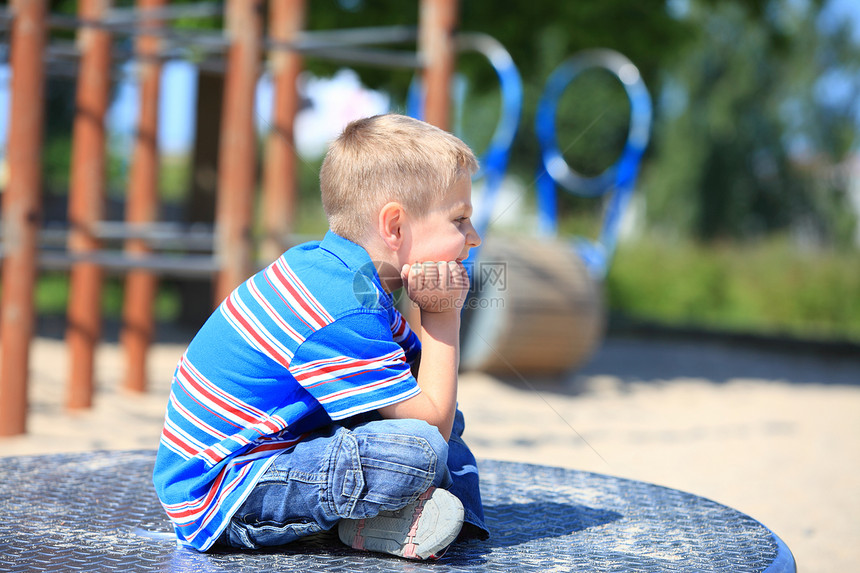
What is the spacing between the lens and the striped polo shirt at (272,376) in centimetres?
126

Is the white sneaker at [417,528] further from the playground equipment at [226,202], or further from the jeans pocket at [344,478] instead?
the playground equipment at [226,202]

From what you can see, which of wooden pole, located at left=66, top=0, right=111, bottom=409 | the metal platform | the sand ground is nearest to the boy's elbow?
the metal platform

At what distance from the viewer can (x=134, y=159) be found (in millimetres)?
4945

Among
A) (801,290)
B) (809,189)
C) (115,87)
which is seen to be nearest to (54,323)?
(115,87)

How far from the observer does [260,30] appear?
405cm

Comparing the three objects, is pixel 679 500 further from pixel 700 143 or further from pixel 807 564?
pixel 700 143

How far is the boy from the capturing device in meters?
1.27

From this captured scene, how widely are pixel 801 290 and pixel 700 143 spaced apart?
10.3 metres

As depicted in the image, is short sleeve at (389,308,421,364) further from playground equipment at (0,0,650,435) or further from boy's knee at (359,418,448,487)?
playground equipment at (0,0,650,435)

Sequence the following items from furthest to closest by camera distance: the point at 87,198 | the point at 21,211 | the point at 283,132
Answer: the point at 283,132, the point at 87,198, the point at 21,211

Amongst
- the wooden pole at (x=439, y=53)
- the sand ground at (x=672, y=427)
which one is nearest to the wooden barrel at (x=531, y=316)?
the sand ground at (x=672, y=427)

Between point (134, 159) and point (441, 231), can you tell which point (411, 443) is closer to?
point (441, 231)

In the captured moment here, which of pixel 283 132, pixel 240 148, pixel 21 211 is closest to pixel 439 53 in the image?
pixel 283 132

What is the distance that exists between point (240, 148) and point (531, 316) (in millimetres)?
2671
